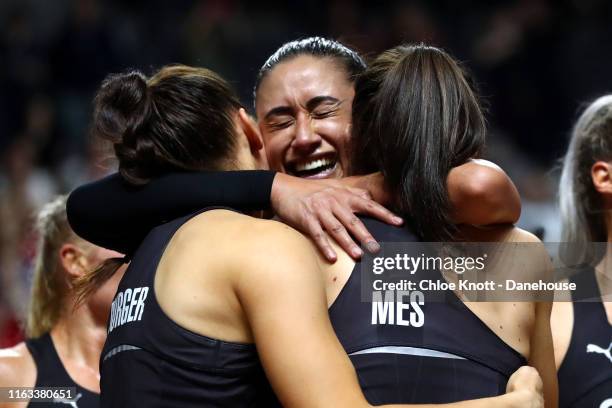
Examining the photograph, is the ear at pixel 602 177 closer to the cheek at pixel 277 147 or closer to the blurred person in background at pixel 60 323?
the cheek at pixel 277 147

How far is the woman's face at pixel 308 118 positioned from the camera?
2709 mm

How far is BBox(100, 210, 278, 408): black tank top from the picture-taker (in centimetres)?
185

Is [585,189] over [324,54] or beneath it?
beneath

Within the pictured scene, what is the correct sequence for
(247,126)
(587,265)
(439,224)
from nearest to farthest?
(439,224)
(247,126)
(587,265)

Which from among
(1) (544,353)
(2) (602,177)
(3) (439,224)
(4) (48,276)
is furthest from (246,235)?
(4) (48,276)

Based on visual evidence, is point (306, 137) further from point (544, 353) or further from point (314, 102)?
point (544, 353)

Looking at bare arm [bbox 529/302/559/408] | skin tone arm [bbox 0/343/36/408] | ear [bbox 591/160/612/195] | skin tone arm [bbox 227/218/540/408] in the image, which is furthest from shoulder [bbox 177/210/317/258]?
ear [bbox 591/160/612/195]

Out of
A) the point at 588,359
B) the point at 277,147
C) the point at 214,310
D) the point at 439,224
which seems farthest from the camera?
the point at 277,147

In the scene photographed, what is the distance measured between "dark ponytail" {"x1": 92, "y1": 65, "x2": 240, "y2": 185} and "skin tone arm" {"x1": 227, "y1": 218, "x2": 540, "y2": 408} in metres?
0.39

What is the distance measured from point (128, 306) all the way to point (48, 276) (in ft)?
4.03

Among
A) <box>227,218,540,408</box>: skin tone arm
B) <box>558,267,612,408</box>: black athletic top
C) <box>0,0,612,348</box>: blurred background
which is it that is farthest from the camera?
<box>0,0,612,348</box>: blurred background

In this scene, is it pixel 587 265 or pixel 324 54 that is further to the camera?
pixel 324 54

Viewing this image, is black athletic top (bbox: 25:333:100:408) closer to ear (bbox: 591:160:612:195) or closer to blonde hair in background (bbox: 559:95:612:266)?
blonde hair in background (bbox: 559:95:612:266)

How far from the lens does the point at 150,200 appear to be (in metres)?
2.10
